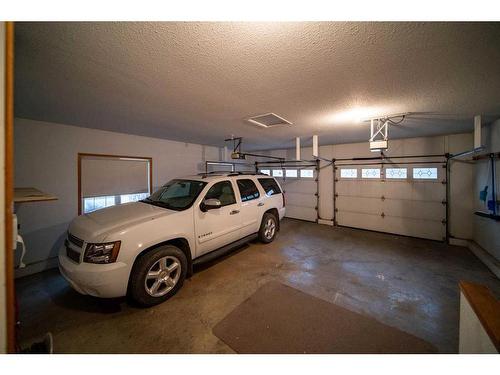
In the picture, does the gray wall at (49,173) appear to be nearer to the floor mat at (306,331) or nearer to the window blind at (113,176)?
the window blind at (113,176)

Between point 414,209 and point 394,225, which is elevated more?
point 414,209

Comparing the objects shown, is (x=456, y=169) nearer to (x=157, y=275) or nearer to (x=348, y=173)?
(x=348, y=173)

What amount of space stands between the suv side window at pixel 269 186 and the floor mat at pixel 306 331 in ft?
8.87

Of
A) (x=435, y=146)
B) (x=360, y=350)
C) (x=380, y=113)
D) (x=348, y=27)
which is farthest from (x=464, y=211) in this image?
(x=348, y=27)

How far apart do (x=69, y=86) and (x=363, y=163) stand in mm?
7367

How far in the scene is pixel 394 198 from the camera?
5.72 meters

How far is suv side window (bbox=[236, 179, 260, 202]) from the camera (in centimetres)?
398

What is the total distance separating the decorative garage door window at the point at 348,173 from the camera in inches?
252

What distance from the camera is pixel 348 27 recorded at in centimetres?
133

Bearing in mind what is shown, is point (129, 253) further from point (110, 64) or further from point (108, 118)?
point (108, 118)

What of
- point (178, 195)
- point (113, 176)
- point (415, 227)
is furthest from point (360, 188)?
point (113, 176)

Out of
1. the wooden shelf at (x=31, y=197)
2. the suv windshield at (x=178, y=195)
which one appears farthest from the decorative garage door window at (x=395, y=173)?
the wooden shelf at (x=31, y=197)

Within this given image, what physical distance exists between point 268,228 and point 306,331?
281 cm

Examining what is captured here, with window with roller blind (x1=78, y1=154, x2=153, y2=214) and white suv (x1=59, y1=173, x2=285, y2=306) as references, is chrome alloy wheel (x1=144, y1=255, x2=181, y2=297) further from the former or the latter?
window with roller blind (x1=78, y1=154, x2=153, y2=214)
